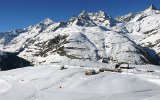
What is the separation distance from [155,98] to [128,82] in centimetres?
1758

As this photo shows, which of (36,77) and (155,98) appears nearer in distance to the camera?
(155,98)

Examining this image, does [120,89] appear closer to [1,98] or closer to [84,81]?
[84,81]

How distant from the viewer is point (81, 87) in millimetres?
71438

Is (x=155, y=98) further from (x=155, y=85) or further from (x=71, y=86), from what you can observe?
(x=71, y=86)

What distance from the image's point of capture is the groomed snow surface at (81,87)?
6272cm

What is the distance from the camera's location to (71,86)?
73375 millimetres

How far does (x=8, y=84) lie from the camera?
290ft

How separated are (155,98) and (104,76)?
2664 cm

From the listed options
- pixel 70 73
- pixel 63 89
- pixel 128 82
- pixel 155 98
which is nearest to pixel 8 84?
pixel 70 73

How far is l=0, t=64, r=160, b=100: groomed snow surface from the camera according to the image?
62.7 m

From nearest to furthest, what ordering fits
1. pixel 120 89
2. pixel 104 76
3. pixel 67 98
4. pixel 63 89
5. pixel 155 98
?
pixel 155 98, pixel 67 98, pixel 120 89, pixel 63 89, pixel 104 76

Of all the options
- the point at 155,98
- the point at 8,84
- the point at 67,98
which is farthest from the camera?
the point at 8,84

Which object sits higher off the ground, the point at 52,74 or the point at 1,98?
the point at 52,74

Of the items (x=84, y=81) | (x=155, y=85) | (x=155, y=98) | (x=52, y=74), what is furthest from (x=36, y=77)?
(x=155, y=98)
